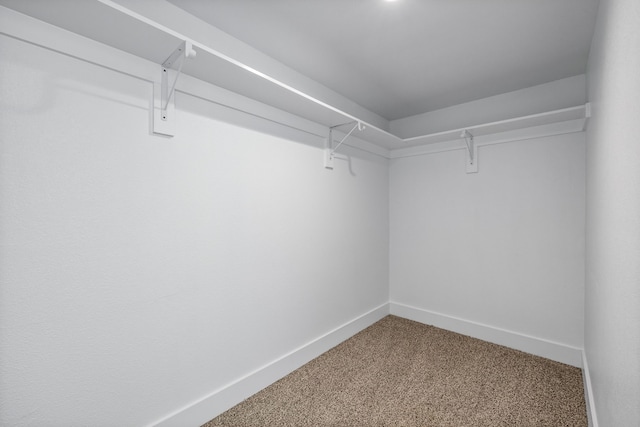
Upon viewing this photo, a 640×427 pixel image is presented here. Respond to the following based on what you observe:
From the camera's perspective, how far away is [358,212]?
2.65 meters

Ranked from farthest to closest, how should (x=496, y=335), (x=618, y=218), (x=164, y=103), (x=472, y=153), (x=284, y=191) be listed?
(x=472, y=153) < (x=496, y=335) < (x=284, y=191) < (x=164, y=103) < (x=618, y=218)

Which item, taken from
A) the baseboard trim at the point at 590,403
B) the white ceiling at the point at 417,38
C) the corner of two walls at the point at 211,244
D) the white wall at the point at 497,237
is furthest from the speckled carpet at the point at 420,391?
the white ceiling at the point at 417,38

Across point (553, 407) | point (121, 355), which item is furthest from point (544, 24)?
point (121, 355)

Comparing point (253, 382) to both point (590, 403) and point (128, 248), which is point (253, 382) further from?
point (590, 403)

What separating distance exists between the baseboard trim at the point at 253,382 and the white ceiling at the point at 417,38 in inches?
80.1

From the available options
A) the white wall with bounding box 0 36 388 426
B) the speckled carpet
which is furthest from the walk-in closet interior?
the speckled carpet

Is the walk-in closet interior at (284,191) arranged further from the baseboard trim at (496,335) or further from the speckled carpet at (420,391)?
the speckled carpet at (420,391)

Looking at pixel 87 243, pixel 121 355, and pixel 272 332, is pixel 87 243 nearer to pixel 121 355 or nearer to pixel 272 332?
pixel 121 355

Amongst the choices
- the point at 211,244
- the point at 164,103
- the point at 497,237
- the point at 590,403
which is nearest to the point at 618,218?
the point at 590,403

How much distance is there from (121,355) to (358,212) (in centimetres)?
199

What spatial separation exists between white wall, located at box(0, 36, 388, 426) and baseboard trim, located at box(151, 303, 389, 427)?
0.17ft

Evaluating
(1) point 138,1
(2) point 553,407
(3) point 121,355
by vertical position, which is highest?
(1) point 138,1

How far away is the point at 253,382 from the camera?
5.65 ft

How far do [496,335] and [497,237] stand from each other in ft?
2.75
